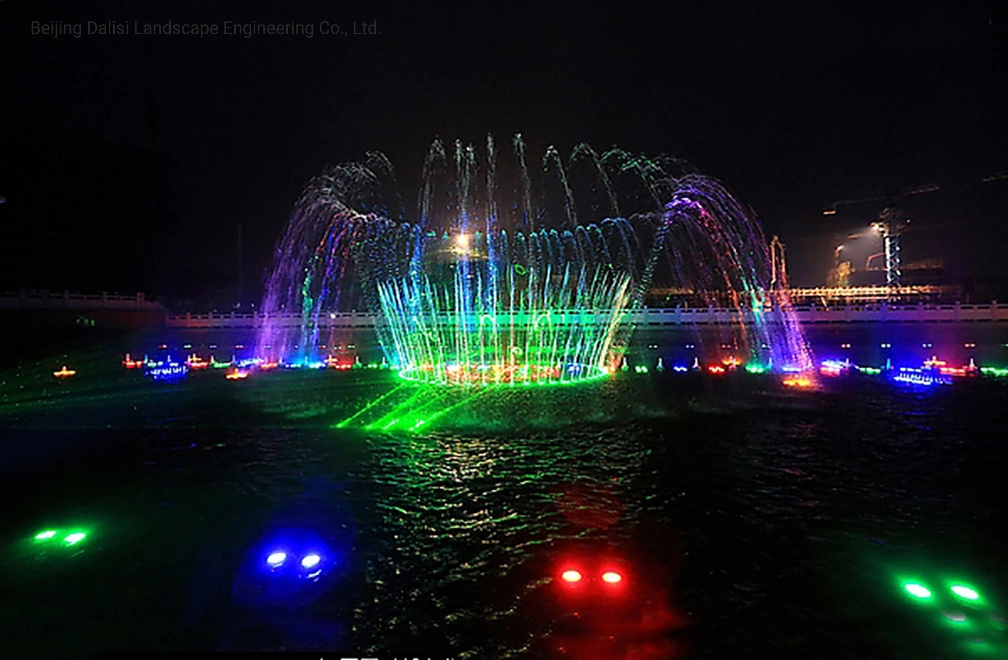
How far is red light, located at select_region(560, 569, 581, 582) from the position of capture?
509 centimetres

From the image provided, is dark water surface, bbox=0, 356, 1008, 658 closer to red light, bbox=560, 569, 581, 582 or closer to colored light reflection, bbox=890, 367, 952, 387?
red light, bbox=560, 569, 581, 582

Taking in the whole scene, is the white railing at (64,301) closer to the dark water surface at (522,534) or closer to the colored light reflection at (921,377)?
the dark water surface at (522,534)

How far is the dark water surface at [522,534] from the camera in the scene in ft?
14.2

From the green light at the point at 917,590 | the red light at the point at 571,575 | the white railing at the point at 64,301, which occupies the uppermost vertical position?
the white railing at the point at 64,301

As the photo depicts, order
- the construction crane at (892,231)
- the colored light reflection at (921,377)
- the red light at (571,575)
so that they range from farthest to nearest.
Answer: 1. the construction crane at (892,231)
2. the colored light reflection at (921,377)
3. the red light at (571,575)

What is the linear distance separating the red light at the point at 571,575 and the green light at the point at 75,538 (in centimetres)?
514

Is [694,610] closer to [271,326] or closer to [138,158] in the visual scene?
[271,326]

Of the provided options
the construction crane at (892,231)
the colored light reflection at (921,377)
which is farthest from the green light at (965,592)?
the construction crane at (892,231)

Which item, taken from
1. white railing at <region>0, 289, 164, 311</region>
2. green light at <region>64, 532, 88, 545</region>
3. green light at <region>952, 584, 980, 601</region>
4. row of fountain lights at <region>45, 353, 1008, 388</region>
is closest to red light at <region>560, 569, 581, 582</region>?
green light at <region>952, 584, 980, 601</region>

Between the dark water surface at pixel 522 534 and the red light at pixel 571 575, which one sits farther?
the red light at pixel 571 575

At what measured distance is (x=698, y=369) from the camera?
64.3ft

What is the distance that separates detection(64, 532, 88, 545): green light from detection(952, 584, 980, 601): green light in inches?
332

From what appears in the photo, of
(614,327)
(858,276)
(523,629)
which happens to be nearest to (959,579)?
(523,629)

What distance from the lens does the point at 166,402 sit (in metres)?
14.5
